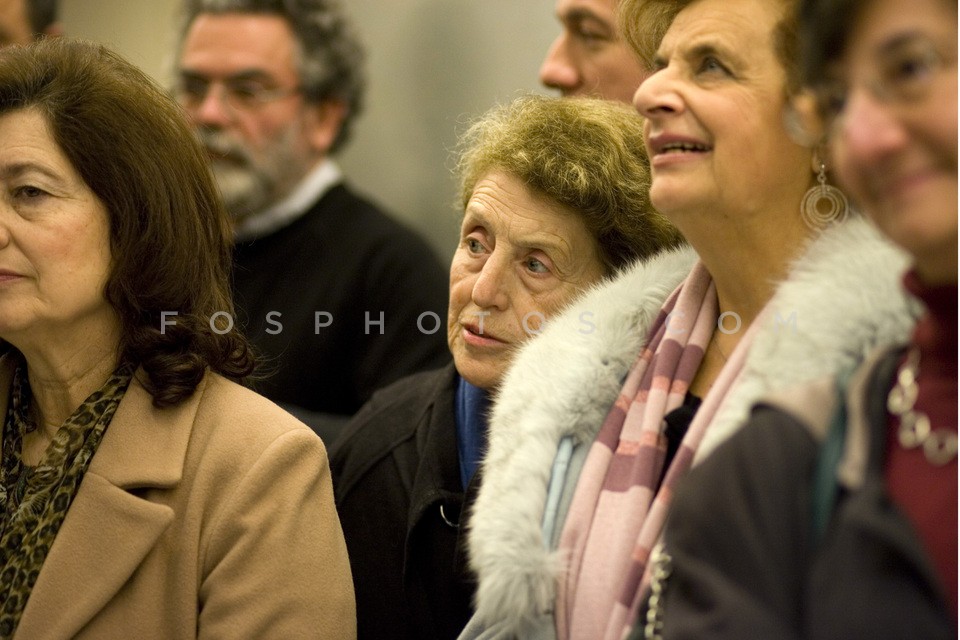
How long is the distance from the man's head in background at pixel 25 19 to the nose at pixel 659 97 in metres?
2.81

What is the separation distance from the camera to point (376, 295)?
12.1 feet

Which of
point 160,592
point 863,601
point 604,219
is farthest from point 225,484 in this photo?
point 863,601

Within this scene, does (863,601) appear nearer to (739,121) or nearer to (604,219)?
(739,121)

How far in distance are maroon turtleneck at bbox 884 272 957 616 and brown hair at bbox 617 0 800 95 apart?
72 cm

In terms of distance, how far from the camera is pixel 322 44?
14.3 feet

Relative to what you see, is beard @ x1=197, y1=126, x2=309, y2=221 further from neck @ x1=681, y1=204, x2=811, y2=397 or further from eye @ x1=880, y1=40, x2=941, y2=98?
eye @ x1=880, y1=40, x2=941, y2=98

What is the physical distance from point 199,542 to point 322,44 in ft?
8.64

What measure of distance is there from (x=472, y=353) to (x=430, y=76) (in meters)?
2.25

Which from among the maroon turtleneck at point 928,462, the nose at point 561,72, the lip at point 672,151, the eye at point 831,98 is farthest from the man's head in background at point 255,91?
the maroon turtleneck at point 928,462

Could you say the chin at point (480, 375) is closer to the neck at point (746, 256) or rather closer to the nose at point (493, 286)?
the nose at point (493, 286)

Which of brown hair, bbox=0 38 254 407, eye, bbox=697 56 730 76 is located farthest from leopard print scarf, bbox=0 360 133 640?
eye, bbox=697 56 730 76

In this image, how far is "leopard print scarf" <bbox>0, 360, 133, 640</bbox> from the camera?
82.4 inches

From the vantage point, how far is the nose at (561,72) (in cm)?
330

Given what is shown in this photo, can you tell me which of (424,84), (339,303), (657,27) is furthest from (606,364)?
(424,84)
